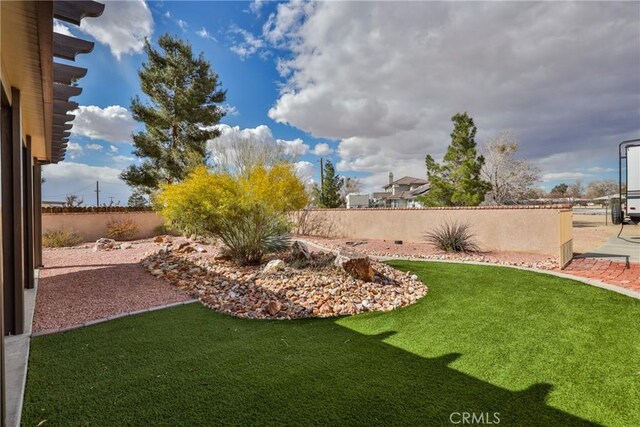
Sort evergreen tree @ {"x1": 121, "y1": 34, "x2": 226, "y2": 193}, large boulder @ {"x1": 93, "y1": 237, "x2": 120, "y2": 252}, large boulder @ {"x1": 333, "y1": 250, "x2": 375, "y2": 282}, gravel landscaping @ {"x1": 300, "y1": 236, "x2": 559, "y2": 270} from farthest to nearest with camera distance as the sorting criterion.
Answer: evergreen tree @ {"x1": 121, "y1": 34, "x2": 226, "y2": 193}
large boulder @ {"x1": 93, "y1": 237, "x2": 120, "y2": 252}
gravel landscaping @ {"x1": 300, "y1": 236, "x2": 559, "y2": 270}
large boulder @ {"x1": 333, "y1": 250, "x2": 375, "y2": 282}

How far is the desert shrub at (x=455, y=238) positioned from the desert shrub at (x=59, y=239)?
1348 centimetres

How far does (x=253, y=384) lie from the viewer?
2.61m

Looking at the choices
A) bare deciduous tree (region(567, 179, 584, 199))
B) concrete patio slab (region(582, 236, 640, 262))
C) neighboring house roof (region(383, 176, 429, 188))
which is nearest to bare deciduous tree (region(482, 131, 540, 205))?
concrete patio slab (region(582, 236, 640, 262))

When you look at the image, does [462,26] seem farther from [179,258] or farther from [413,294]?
[179,258]

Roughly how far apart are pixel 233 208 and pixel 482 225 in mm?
8115

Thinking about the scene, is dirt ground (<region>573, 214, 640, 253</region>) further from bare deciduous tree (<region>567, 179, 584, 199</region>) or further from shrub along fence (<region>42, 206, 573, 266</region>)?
bare deciduous tree (<region>567, 179, 584, 199</region>)

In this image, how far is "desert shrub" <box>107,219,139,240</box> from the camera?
513 inches

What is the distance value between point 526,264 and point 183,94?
16.9 metres

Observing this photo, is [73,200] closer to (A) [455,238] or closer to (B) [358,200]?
(A) [455,238]

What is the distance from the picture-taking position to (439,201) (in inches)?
655

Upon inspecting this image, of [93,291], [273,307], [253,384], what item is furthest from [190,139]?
[253,384]

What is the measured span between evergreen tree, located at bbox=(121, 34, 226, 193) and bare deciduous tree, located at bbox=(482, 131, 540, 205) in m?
19.5

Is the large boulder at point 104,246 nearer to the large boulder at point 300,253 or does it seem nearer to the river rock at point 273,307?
the large boulder at point 300,253

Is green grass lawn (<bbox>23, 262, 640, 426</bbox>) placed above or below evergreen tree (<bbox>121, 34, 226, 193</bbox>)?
below
